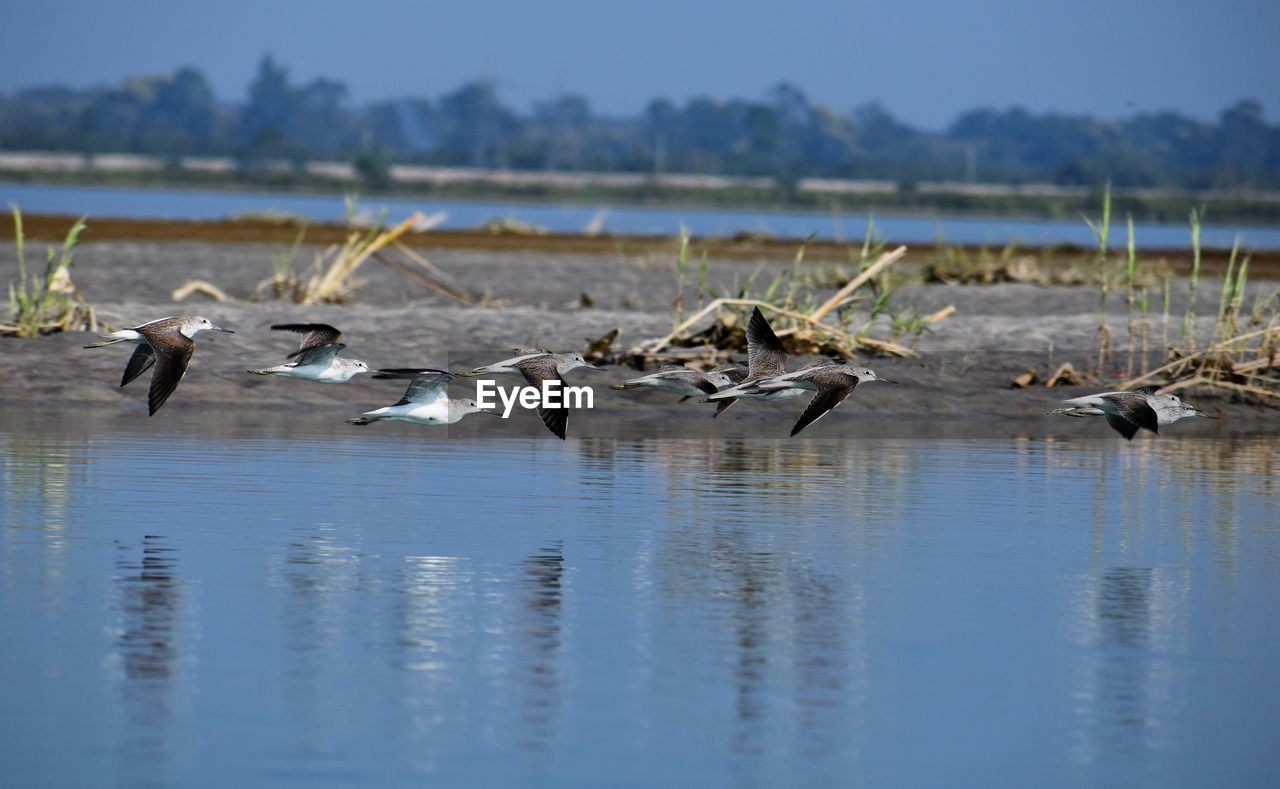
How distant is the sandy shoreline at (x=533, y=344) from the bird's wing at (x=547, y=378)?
441 cm

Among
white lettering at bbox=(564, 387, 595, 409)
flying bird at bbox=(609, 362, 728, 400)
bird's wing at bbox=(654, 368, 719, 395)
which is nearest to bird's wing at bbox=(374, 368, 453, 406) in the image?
flying bird at bbox=(609, 362, 728, 400)

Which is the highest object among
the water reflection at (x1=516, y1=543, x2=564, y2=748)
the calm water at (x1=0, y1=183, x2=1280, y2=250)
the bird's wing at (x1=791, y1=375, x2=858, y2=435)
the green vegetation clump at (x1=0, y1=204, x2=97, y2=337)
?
the calm water at (x1=0, y1=183, x2=1280, y2=250)

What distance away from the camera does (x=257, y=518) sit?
571 inches

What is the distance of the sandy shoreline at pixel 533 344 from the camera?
21.8 metres

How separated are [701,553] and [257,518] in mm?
2904

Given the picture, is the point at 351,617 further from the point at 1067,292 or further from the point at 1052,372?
the point at 1067,292

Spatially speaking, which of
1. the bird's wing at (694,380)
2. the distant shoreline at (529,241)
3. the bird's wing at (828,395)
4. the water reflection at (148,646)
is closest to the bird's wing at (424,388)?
the bird's wing at (694,380)

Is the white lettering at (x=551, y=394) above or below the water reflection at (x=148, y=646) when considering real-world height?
above

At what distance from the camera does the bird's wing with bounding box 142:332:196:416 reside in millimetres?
16000

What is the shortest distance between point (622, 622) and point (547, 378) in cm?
438

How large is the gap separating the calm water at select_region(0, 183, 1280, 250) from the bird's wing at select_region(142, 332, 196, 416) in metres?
22.7

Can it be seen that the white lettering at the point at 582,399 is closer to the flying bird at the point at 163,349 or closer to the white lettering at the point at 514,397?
the white lettering at the point at 514,397

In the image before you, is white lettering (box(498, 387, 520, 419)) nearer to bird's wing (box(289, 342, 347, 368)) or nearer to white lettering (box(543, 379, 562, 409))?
bird's wing (box(289, 342, 347, 368))

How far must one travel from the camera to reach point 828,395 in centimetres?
1612
